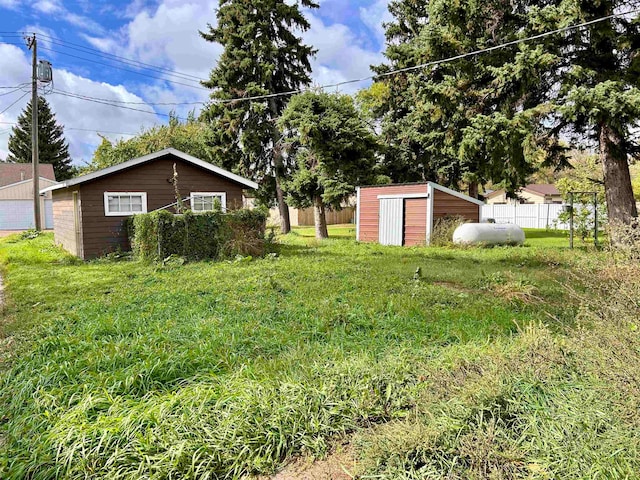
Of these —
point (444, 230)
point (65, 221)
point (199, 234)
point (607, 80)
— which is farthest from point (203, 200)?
point (607, 80)

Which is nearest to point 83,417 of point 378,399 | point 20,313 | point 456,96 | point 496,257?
point 378,399

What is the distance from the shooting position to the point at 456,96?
12352mm

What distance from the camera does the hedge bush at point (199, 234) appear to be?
9.75 m

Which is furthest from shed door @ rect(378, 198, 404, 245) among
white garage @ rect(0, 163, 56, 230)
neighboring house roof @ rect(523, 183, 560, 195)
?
neighboring house roof @ rect(523, 183, 560, 195)

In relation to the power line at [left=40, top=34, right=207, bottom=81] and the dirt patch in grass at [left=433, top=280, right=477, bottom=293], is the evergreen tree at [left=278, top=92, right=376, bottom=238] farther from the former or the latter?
the dirt patch in grass at [left=433, top=280, right=477, bottom=293]

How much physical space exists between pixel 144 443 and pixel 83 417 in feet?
1.77

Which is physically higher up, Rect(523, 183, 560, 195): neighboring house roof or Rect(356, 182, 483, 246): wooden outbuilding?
Rect(523, 183, 560, 195): neighboring house roof

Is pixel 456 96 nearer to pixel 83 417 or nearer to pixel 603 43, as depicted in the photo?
pixel 603 43

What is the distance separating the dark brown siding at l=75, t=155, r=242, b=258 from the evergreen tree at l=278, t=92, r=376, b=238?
379cm

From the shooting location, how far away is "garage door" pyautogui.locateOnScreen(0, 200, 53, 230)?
84.5ft

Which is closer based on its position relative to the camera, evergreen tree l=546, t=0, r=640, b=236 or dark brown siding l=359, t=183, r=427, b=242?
evergreen tree l=546, t=0, r=640, b=236

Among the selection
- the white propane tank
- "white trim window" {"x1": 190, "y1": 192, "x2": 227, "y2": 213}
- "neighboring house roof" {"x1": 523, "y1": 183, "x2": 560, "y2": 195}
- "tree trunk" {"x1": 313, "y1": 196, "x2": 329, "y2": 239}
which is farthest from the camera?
"neighboring house roof" {"x1": 523, "y1": 183, "x2": 560, "y2": 195}

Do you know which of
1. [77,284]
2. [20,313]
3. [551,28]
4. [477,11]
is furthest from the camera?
[477,11]

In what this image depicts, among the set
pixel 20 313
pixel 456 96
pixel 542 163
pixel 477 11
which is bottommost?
pixel 20 313
